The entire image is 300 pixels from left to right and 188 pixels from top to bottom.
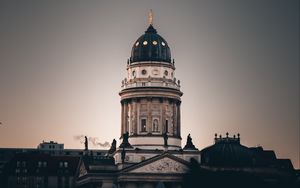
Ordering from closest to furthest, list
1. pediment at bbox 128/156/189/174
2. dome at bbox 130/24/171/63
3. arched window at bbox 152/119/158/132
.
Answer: pediment at bbox 128/156/189/174
arched window at bbox 152/119/158/132
dome at bbox 130/24/171/63

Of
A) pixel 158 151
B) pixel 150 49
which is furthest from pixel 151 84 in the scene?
pixel 158 151

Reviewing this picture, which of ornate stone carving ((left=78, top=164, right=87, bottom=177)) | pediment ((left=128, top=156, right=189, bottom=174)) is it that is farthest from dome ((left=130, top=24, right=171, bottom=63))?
ornate stone carving ((left=78, top=164, right=87, bottom=177))

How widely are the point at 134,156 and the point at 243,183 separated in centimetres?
2056

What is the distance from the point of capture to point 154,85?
189 meters

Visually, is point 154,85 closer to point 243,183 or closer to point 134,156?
point 134,156

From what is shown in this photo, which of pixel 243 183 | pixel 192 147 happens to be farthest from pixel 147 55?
pixel 243 183

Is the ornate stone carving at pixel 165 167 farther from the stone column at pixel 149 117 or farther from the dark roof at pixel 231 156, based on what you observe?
the stone column at pixel 149 117

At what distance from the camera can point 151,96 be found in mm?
188500

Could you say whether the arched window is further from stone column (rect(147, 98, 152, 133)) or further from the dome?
the dome

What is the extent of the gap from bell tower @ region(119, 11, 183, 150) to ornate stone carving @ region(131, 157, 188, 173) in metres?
7.32

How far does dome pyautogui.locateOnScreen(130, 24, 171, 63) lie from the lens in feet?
623

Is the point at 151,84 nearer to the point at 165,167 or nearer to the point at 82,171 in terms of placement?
the point at 165,167

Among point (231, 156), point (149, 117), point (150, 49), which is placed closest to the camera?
point (149, 117)

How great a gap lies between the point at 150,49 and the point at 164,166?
23701mm
